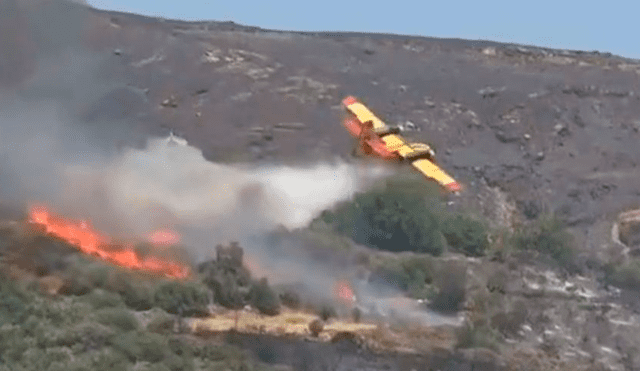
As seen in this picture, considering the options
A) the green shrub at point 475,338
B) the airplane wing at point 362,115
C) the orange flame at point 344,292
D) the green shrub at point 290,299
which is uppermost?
the airplane wing at point 362,115

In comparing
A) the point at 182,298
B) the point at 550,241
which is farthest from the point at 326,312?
the point at 550,241

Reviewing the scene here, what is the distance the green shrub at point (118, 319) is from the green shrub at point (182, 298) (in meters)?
3.05

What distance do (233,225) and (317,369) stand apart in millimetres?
15297

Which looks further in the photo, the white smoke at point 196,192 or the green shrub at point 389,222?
the green shrub at point 389,222

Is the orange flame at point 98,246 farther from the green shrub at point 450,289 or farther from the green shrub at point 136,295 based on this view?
the green shrub at point 450,289

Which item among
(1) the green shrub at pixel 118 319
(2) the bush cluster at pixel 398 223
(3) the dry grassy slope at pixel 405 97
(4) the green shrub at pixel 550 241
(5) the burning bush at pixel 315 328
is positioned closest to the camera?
(1) the green shrub at pixel 118 319

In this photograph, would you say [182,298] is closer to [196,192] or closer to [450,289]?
[196,192]

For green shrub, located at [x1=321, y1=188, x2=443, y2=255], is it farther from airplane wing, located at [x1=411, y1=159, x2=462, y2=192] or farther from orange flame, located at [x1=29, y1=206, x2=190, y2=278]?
orange flame, located at [x1=29, y1=206, x2=190, y2=278]

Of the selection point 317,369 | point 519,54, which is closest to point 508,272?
point 317,369

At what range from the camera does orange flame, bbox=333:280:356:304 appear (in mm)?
A: 43906

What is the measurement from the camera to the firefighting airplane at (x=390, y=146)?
44594 mm

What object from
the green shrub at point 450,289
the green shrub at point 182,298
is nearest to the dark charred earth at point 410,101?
the green shrub at point 450,289

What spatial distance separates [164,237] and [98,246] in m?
3.03

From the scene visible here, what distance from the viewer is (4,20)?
1928 inches
